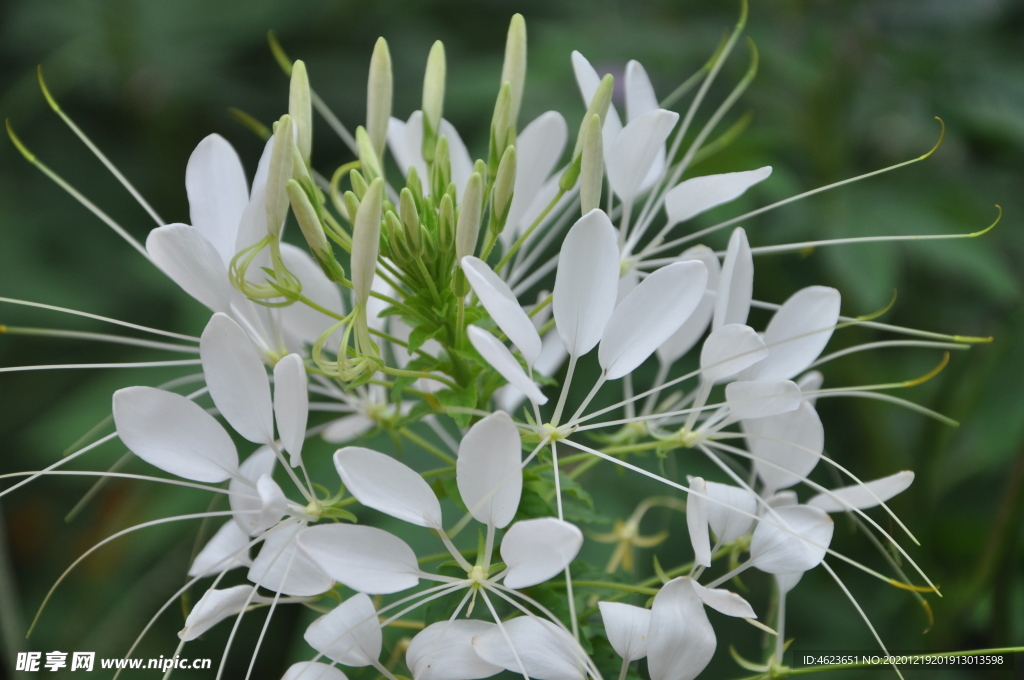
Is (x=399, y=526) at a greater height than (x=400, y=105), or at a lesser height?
lesser

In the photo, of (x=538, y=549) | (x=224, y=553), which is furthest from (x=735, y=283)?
(x=224, y=553)

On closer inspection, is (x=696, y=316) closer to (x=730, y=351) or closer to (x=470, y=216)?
(x=730, y=351)

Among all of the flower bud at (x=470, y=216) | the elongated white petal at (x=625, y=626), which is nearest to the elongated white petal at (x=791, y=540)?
the elongated white petal at (x=625, y=626)

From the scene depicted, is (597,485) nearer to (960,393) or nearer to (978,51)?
(960,393)

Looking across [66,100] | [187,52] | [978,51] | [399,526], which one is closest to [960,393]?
[978,51]

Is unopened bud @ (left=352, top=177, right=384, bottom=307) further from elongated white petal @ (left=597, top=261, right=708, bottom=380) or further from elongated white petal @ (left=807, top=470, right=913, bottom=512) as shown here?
elongated white petal @ (left=807, top=470, right=913, bottom=512)

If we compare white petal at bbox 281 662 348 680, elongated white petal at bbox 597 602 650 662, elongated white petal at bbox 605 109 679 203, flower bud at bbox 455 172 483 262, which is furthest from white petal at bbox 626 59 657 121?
white petal at bbox 281 662 348 680
